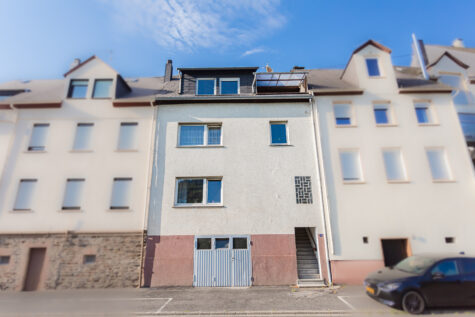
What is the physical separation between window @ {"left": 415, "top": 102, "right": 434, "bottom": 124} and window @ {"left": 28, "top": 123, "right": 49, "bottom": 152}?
70.2 ft

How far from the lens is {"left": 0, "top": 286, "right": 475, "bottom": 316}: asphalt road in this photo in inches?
316

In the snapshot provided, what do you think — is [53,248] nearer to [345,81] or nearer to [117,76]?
[117,76]

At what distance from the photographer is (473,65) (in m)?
18.6

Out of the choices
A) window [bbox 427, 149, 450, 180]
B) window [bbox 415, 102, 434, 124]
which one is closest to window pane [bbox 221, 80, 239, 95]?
A: window [bbox 415, 102, 434, 124]

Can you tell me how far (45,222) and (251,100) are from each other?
12.7 metres

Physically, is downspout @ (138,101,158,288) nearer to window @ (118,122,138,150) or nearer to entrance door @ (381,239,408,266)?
window @ (118,122,138,150)

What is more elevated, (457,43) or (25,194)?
(457,43)

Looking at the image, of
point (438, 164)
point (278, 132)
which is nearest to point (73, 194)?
point (278, 132)

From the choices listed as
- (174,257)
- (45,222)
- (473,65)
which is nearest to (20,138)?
(45,222)

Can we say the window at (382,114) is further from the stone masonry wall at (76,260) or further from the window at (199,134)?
the stone masonry wall at (76,260)

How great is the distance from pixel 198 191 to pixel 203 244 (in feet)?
8.90

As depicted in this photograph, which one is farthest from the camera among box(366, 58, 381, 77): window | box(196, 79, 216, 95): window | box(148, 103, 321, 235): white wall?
box(196, 79, 216, 95): window

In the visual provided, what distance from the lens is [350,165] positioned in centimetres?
1348

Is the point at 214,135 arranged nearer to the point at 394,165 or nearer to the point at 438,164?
the point at 394,165
